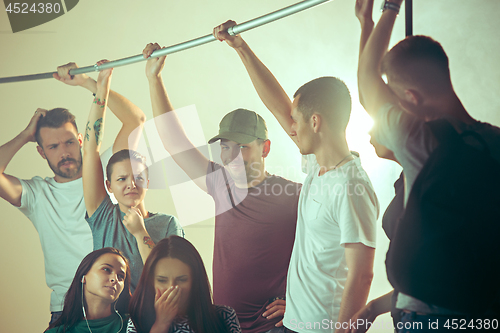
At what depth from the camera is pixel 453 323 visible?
941 mm

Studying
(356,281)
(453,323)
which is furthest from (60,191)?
(453,323)

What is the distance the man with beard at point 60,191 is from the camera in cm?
192

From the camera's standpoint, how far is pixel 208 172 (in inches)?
64.1

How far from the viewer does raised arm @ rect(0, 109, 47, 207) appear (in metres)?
2.00

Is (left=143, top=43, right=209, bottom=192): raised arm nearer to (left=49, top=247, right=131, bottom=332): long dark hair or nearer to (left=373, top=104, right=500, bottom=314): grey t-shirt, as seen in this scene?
(left=49, top=247, right=131, bottom=332): long dark hair

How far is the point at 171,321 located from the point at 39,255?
1.02 metres

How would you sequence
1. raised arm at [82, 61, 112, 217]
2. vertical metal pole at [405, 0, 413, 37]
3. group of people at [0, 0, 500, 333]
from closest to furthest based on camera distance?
group of people at [0, 0, 500, 333]
vertical metal pole at [405, 0, 413, 37]
raised arm at [82, 61, 112, 217]

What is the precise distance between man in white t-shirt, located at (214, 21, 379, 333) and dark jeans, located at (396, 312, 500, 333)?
7.3 inches

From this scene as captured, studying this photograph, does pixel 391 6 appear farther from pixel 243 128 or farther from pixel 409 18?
pixel 243 128

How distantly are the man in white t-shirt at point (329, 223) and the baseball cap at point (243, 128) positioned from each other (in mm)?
239

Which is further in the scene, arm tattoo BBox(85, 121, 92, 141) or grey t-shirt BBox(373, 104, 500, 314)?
arm tattoo BBox(85, 121, 92, 141)

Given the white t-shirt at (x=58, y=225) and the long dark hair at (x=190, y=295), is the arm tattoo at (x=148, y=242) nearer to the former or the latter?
the long dark hair at (x=190, y=295)

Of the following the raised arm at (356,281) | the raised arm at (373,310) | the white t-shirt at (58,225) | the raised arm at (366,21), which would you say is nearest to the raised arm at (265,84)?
the raised arm at (366,21)

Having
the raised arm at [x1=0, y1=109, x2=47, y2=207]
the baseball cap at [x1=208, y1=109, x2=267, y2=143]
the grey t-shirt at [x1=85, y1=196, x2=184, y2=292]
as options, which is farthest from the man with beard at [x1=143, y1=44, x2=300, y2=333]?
the raised arm at [x1=0, y1=109, x2=47, y2=207]
